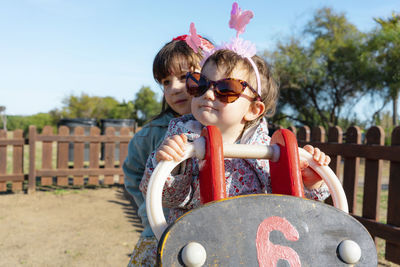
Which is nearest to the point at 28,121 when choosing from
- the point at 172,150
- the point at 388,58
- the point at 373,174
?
the point at 388,58

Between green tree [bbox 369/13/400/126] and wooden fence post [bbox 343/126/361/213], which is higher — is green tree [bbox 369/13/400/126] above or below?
above

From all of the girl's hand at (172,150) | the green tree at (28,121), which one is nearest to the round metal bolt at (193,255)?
the girl's hand at (172,150)

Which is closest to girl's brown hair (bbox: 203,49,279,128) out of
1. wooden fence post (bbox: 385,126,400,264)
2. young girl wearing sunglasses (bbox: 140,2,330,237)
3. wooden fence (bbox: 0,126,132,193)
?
young girl wearing sunglasses (bbox: 140,2,330,237)

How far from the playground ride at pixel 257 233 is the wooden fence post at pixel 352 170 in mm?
3345

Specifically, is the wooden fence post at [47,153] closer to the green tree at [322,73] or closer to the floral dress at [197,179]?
the floral dress at [197,179]

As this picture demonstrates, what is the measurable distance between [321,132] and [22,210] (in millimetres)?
4749

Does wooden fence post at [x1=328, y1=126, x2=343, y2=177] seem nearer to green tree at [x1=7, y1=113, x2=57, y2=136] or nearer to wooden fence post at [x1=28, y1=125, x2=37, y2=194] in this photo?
wooden fence post at [x1=28, y1=125, x2=37, y2=194]

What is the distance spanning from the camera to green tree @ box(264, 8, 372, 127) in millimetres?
17434

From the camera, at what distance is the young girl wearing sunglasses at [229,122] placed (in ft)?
4.38

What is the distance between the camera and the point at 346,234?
92cm

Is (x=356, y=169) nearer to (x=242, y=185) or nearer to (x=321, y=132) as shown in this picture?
(x=321, y=132)

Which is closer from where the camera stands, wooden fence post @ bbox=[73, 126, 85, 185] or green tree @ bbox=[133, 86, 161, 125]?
wooden fence post @ bbox=[73, 126, 85, 185]

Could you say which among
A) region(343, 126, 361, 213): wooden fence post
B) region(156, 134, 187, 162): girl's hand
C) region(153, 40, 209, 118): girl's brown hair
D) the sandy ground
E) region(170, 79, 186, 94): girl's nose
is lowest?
the sandy ground

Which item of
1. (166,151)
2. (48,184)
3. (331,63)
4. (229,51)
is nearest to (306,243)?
(166,151)
